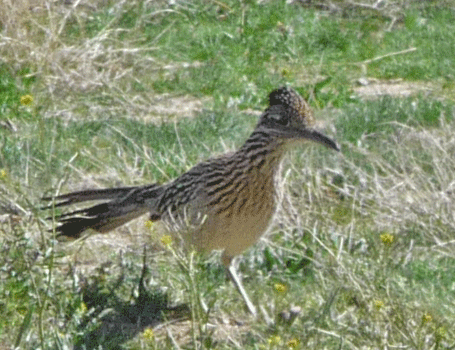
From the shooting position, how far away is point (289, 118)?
7.12m

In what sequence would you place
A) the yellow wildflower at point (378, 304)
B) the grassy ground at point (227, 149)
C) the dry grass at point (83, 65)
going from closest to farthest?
1. the yellow wildflower at point (378, 304)
2. the grassy ground at point (227, 149)
3. the dry grass at point (83, 65)

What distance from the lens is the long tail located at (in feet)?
25.0

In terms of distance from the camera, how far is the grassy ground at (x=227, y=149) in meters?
6.07

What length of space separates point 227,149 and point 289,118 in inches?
80.8

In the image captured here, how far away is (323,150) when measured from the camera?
9.09 metres

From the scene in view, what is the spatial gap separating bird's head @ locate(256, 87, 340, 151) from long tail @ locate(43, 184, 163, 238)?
0.90 metres

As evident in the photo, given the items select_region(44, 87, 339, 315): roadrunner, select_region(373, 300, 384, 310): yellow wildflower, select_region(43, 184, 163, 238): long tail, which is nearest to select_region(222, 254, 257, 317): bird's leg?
select_region(44, 87, 339, 315): roadrunner

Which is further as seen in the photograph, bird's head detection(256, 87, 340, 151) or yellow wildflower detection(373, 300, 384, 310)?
bird's head detection(256, 87, 340, 151)

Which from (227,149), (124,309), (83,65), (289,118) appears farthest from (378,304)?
(83,65)

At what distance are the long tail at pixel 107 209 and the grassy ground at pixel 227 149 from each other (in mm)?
160

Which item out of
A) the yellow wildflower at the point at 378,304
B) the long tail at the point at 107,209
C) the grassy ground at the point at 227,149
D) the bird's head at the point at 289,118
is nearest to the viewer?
the yellow wildflower at the point at 378,304

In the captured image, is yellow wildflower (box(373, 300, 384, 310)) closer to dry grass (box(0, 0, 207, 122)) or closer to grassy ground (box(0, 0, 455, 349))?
grassy ground (box(0, 0, 455, 349))

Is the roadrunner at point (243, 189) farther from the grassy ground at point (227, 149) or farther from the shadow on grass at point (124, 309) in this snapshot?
the shadow on grass at point (124, 309)

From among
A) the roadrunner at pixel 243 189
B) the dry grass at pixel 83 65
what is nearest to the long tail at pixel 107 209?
the roadrunner at pixel 243 189
